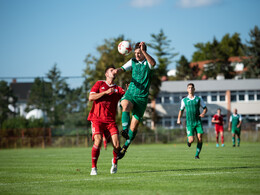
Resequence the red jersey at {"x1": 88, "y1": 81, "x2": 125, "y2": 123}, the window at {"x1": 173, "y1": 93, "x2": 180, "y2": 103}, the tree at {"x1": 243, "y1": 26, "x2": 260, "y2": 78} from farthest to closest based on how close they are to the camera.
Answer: the tree at {"x1": 243, "y1": 26, "x2": 260, "y2": 78} → the window at {"x1": 173, "y1": 93, "x2": 180, "y2": 103} → the red jersey at {"x1": 88, "y1": 81, "x2": 125, "y2": 123}

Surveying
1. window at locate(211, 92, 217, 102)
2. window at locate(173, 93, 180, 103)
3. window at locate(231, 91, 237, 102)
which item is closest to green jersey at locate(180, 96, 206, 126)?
window at locate(173, 93, 180, 103)

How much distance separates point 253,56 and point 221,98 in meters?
12.3

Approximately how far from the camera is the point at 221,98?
228ft

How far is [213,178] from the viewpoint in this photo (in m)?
8.05

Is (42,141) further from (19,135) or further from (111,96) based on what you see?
(111,96)

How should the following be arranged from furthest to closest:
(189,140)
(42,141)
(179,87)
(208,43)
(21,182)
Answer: (208,43), (179,87), (42,141), (189,140), (21,182)

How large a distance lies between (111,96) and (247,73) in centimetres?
7089

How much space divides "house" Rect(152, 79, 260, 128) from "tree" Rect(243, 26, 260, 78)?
7.04 metres

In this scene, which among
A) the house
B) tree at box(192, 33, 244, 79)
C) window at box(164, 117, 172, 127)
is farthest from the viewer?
tree at box(192, 33, 244, 79)

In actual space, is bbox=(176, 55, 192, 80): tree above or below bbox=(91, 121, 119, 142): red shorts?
above

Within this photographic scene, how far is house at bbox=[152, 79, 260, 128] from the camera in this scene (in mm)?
68500

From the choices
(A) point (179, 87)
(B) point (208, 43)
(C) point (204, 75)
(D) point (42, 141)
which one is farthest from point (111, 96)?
(B) point (208, 43)

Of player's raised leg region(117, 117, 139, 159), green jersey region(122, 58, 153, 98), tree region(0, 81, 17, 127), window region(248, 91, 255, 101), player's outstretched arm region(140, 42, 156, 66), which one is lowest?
player's raised leg region(117, 117, 139, 159)

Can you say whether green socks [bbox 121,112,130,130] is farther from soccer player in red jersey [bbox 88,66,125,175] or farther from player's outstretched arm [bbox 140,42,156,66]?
player's outstretched arm [bbox 140,42,156,66]
